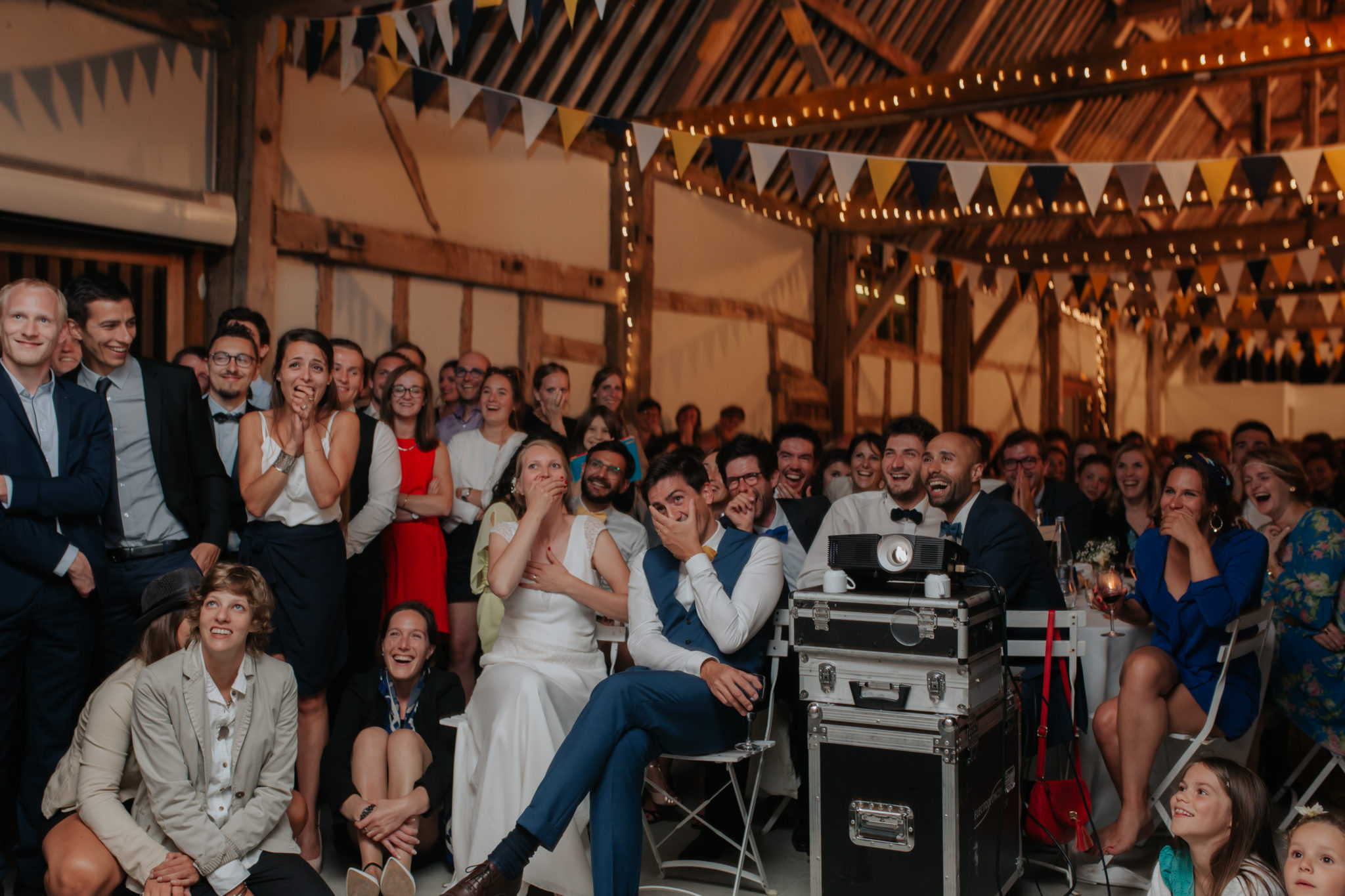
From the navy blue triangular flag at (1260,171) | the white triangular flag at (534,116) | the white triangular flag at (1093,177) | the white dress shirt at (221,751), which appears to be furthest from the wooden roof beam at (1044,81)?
the white dress shirt at (221,751)

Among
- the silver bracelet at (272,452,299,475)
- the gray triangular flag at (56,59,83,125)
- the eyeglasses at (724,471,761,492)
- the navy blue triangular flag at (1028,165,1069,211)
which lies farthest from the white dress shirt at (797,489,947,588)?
the gray triangular flag at (56,59,83,125)

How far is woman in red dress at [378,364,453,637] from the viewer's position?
410cm

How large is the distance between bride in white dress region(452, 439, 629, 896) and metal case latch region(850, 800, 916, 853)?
0.77 m

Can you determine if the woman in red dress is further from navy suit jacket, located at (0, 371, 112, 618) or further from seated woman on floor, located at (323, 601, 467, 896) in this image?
navy suit jacket, located at (0, 371, 112, 618)

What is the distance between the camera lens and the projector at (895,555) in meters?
2.91

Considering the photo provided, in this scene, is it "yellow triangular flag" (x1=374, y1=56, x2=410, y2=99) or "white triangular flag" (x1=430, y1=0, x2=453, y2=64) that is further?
"yellow triangular flag" (x1=374, y1=56, x2=410, y2=99)

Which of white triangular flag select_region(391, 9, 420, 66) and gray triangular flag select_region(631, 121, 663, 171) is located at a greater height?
white triangular flag select_region(391, 9, 420, 66)

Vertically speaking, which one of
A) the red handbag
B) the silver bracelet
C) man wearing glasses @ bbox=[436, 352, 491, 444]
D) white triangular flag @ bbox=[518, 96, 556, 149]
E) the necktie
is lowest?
the red handbag

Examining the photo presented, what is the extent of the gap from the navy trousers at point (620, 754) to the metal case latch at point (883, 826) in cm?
45

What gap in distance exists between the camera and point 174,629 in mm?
2969

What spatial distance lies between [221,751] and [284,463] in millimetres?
874

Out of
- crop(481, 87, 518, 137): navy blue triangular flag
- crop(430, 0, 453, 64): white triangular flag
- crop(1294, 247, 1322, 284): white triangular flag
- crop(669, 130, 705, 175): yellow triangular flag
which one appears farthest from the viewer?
crop(1294, 247, 1322, 284): white triangular flag

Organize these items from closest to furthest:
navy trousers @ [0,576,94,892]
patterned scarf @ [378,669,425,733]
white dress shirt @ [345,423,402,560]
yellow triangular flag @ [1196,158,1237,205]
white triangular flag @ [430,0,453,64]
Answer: navy trousers @ [0,576,94,892], patterned scarf @ [378,669,425,733], white dress shirt @ [345,423,402,560], white triangular flag @ [430,0,453,64], yellow triangular flag @ [1196,158,1237,205]

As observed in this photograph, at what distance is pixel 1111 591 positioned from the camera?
11.0ft
